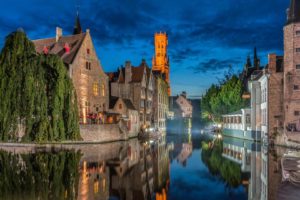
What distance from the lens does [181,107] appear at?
142 meters

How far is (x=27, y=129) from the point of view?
21.0 m

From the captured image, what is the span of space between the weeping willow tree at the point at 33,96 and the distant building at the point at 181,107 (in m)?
117

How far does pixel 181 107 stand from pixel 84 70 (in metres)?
93.2

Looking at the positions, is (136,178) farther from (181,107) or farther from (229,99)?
(181,107)

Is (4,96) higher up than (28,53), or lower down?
lower down

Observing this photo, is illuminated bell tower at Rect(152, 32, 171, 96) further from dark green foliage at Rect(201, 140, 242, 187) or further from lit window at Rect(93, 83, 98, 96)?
dark green foliage at Rect(201, 140, 242, 187)

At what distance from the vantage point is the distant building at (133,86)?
6438 cm

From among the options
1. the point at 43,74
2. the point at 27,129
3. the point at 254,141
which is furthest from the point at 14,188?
the point at 254,141

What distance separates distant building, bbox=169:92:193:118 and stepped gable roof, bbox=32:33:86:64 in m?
85.1

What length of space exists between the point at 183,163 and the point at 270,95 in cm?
2415

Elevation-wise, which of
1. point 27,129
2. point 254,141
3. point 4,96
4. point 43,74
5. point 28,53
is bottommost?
point 254,141

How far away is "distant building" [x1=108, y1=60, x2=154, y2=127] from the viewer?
64375mm

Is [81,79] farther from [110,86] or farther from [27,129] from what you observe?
[27,129]

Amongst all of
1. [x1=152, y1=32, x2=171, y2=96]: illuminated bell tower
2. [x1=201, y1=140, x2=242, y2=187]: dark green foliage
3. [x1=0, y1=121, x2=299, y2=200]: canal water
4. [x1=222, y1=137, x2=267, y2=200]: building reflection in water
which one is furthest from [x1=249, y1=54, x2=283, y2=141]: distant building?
[x1=152, y1=32, x2=171, y2=96]: illuminated bell tower
